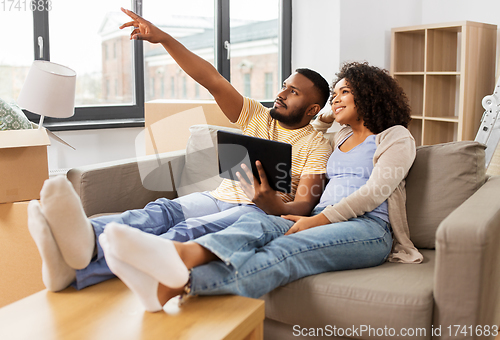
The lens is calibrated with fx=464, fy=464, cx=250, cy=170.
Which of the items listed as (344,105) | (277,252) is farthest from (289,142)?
(277,252)

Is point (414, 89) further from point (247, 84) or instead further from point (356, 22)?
point (247, 84)

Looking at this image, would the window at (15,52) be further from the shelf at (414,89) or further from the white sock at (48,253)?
the shelf at (414,89)

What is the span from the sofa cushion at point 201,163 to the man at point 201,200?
301 mm

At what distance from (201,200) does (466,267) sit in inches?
36.4

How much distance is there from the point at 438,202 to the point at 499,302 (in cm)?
36

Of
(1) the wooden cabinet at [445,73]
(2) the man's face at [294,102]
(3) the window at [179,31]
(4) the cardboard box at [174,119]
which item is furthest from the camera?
(3) the window at [179,31]

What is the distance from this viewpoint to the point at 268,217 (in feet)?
4.60

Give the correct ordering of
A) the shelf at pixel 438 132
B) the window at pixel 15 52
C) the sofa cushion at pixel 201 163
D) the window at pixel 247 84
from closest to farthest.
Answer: the sofa cushion at pixel 201 163 → the window at pixel 15 52 → the shelf at pixel 438 132 → the window at pixel 247 84

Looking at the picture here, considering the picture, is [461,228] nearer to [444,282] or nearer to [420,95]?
[444,282]

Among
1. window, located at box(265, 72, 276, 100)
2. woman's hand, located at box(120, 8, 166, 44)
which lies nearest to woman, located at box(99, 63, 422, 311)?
woman's hand, located at box(120, 8, 166, 44)

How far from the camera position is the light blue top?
1582 millimetres

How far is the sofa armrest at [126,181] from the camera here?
1778 millimetres

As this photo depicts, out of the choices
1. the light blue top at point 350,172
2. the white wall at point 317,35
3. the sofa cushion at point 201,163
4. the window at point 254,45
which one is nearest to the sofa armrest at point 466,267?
the light blue top at point 350,172

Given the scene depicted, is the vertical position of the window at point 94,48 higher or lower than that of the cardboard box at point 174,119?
higher
